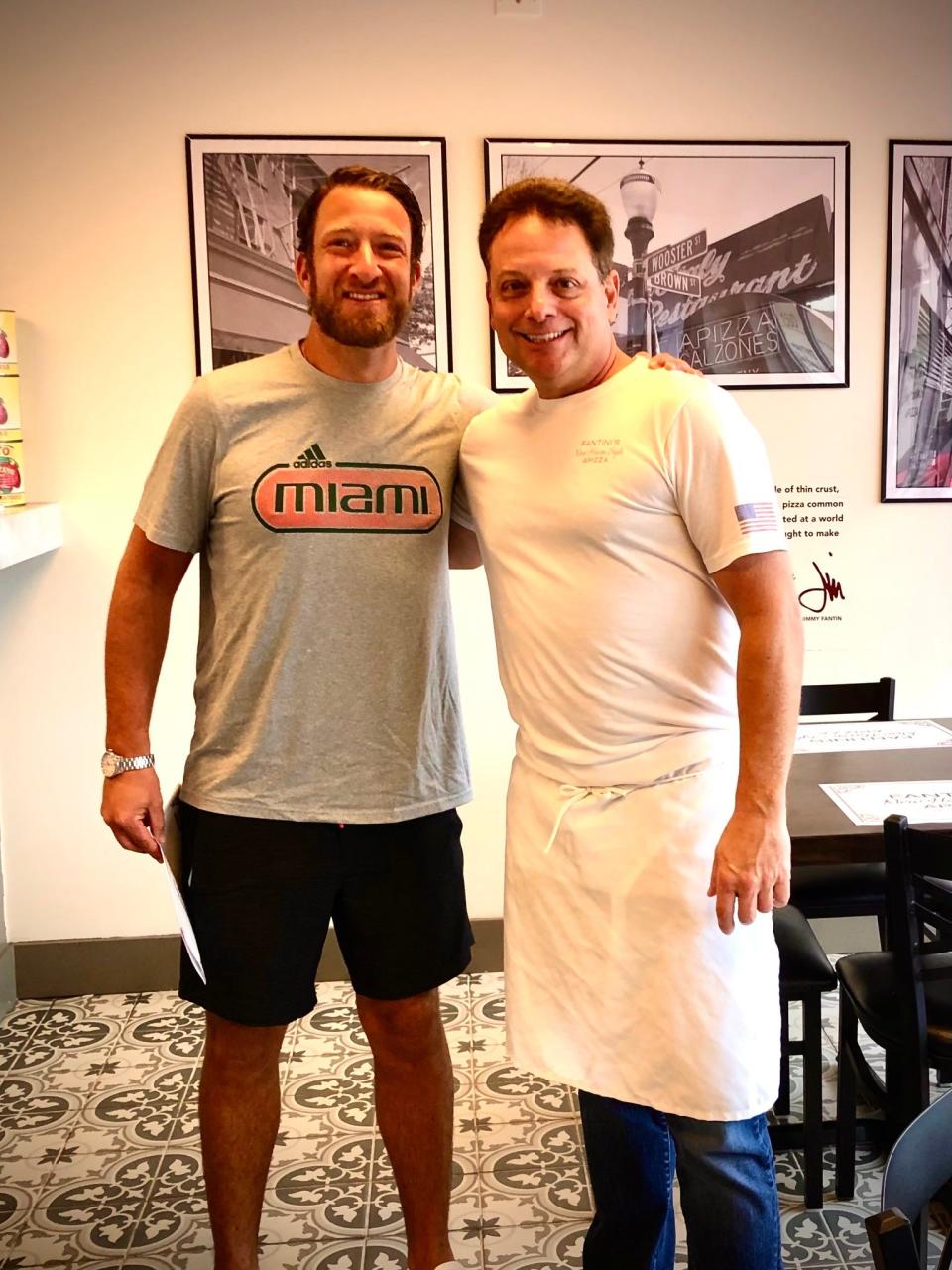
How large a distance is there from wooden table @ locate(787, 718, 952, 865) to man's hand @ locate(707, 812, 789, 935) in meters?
0.51

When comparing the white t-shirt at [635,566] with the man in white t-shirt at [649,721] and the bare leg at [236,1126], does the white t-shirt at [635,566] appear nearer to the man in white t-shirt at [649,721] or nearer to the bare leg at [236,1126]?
the man in white t-shirt at [649,721]

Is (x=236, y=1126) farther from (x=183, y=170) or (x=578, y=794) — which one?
(x=183, y=170)

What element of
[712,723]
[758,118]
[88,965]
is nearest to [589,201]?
[712,723]

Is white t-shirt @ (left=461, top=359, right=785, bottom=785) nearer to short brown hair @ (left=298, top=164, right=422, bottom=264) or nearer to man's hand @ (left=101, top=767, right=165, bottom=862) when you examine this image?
short brown hair @ (left=298, top=164, right=422, bottom=264)

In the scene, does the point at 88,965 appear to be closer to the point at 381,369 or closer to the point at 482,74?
the point at 381,369

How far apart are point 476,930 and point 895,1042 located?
4.95 ft

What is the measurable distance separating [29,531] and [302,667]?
1.33 metres

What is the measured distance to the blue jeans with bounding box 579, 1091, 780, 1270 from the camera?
1563mm

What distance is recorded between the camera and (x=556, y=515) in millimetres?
1606

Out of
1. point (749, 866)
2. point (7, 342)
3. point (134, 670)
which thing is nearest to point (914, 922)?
point (749, 866)

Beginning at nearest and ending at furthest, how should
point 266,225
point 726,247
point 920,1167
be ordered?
point 920,1167
point 266,225
point 726,247

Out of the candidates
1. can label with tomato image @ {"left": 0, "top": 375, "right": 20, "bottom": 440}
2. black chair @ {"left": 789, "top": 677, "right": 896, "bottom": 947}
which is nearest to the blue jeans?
black chair @ {"left": 789, "top": 677, "right": 896, "bottom": 947}

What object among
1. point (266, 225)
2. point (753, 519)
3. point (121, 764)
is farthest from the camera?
point (266, 225)

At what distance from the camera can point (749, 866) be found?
4.89 ft
